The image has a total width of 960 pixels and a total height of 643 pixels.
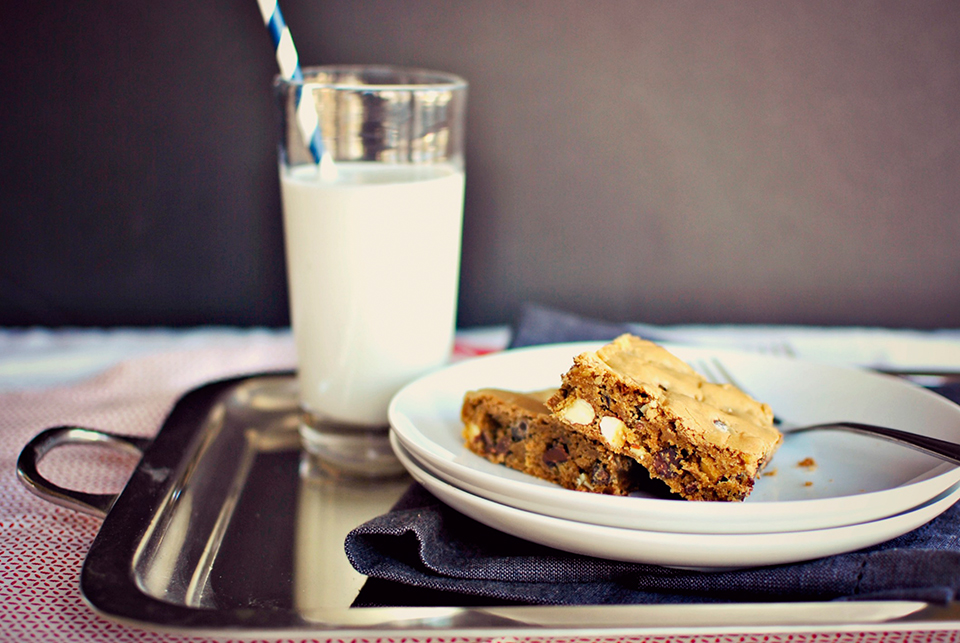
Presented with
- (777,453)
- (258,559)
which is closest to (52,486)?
(258,559)

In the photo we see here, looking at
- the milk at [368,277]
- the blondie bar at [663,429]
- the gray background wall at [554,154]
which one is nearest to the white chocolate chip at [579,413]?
the blondie bar at [663,429]

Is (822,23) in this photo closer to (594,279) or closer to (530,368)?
(594,279)

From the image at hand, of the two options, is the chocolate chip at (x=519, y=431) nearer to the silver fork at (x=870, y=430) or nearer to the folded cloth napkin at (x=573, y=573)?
the folded cloth napkin at (x=573, y=573)

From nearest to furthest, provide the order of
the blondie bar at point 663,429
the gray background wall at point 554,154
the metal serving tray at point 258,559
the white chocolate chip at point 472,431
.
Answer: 1. the metal serving tray at point 258,559
2. the blondie bar at point 663,429
3. the white chocolate chip at point 472,431
4. the gray background wall at point 554,154

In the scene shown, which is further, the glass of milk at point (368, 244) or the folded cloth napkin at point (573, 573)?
the glass of milk at point (368, 244)

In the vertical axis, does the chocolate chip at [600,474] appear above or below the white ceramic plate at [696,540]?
below

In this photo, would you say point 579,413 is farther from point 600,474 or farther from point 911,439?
point 911,439

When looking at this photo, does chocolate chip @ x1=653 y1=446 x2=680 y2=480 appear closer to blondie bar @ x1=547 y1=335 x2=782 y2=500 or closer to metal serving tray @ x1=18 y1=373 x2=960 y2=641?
blondie bar @ x1=547 y1=335 x2=782 y2=500
